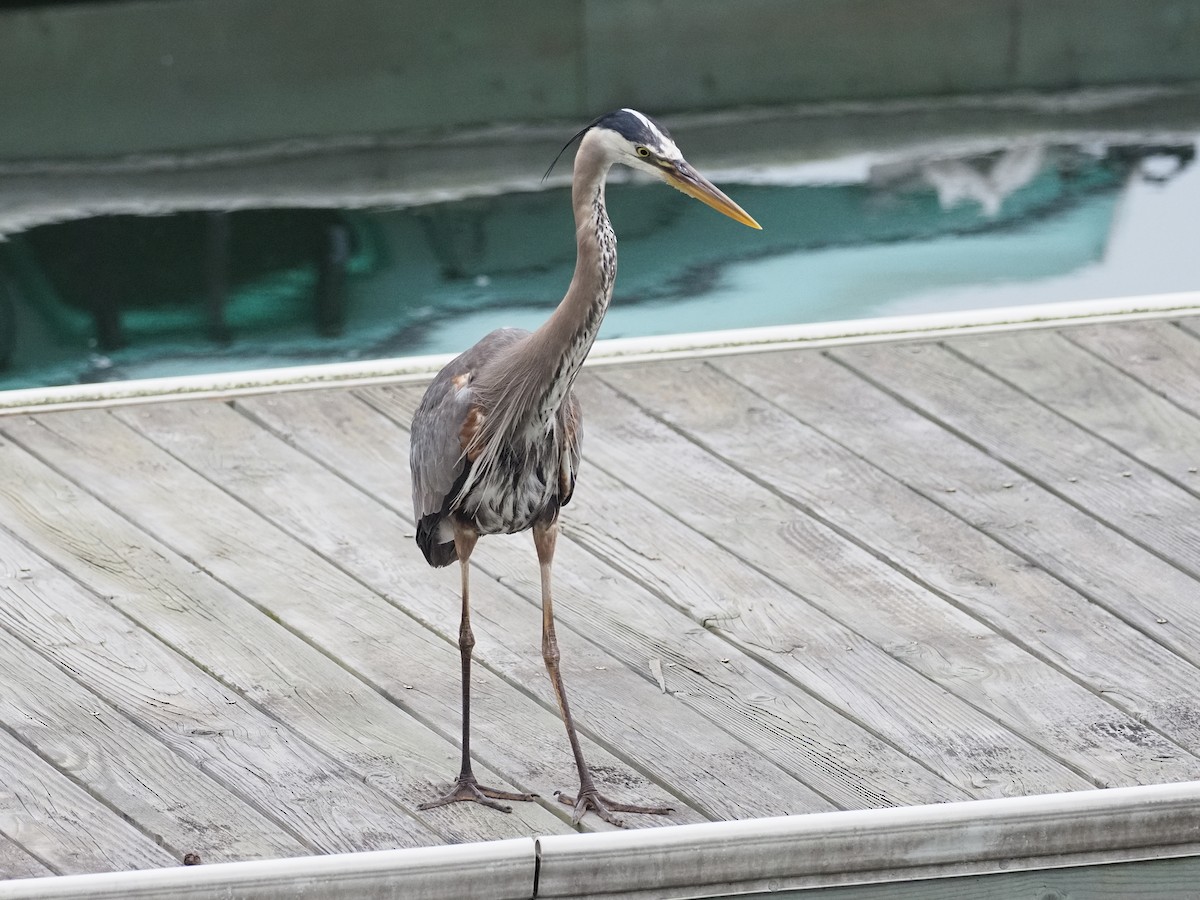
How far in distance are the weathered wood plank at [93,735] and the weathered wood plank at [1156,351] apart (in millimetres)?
2205

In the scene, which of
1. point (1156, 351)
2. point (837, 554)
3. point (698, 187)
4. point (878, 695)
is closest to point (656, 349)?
point (837, 554)

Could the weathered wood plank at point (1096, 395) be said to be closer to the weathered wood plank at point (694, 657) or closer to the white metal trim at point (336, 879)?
the weathered wood plank at point (694, 657)

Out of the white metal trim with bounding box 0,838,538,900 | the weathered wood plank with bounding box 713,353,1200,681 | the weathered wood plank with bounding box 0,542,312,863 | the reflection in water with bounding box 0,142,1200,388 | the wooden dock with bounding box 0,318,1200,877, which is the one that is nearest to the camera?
the white metal trim with bounding box 0,838,538,900

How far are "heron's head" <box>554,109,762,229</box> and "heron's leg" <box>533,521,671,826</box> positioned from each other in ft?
2.06

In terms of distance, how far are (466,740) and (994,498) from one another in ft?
4.36

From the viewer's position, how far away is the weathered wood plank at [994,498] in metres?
3.24

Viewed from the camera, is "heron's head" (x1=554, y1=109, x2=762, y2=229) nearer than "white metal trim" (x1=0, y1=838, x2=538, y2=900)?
No

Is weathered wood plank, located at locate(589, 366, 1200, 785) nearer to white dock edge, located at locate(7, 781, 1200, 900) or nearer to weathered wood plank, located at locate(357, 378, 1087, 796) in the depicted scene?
weathered wood plank, located at locate(357, 378, 1087, 796)

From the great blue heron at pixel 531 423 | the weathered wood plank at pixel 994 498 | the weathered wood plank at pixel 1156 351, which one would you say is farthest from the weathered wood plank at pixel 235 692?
the weathered wood plank at pixel 1156 351

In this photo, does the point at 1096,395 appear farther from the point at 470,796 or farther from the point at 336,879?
the point at 336,879

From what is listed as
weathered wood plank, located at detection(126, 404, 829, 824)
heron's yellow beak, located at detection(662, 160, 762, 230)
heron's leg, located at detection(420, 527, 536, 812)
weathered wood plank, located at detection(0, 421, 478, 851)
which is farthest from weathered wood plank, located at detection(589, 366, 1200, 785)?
heron's yellow beak, located at detection(662, 160, 762, 230)

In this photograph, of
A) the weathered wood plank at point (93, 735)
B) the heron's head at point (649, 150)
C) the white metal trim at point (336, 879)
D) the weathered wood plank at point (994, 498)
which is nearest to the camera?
the white metal trim at point (336, 879)

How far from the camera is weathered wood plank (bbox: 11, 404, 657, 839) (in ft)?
9.43

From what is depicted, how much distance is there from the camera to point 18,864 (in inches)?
103
